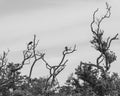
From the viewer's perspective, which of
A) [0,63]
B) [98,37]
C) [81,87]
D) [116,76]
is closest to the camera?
[0,63]

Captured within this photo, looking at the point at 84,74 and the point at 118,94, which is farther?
the point at 84,74

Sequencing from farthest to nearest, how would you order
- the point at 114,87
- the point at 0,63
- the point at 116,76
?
the point at 116,76, the point at 114,87, the point at 0,63

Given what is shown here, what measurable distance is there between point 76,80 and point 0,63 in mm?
29393

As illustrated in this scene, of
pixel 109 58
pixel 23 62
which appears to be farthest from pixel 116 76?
pixel 23 62

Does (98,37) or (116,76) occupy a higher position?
(98,37)

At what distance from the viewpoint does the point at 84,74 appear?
178 ft

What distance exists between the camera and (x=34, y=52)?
94.6 ft

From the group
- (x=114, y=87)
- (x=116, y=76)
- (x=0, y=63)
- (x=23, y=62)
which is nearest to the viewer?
(x=23, y=62)

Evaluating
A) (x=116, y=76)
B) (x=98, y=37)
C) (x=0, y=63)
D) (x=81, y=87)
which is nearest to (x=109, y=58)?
(x=98, y=37)

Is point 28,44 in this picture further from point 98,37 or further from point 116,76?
point 116,76

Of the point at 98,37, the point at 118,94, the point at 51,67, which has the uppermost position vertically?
the point at 98,37

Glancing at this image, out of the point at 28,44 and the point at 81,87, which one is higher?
the point at 28,44

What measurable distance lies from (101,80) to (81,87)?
25.5ft

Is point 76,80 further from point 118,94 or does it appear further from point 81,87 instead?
point 118,94
